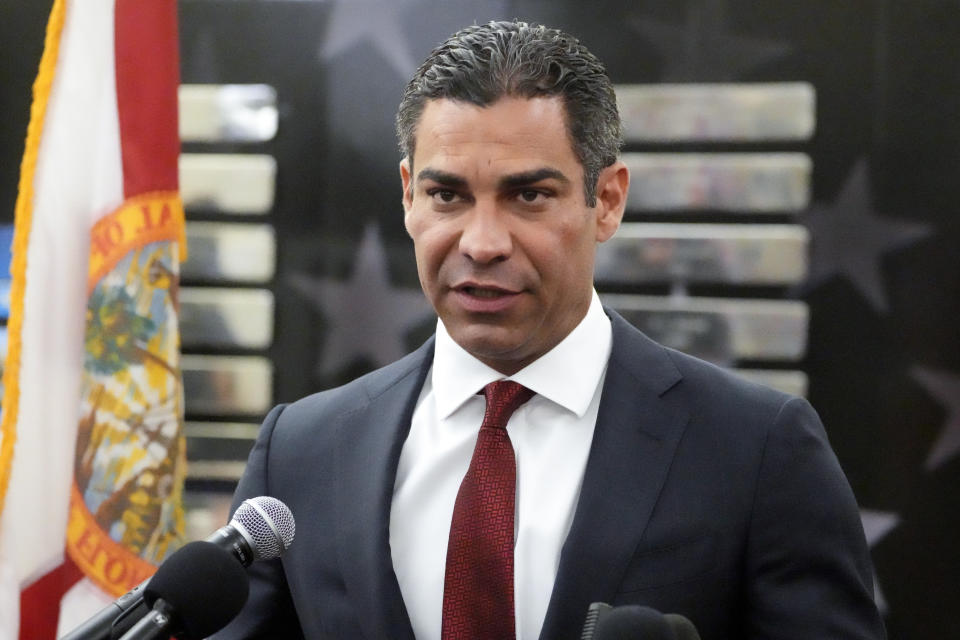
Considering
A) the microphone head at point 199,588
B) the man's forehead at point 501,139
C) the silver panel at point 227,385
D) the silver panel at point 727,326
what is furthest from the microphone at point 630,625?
the silver panel at point 227,385

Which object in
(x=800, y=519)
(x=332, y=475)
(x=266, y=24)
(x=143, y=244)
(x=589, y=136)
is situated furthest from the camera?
(x=266, y=24)

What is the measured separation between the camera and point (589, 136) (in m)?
1.72

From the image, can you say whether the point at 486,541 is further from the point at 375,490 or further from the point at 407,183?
the point at 407,183

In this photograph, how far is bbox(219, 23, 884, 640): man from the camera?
1611 mm

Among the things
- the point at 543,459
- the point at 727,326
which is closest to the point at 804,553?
the point at 543,459

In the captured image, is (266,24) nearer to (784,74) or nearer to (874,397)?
(784,74)

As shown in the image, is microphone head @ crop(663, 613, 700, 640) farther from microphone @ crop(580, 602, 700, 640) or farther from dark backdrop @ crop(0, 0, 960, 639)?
dark backdrop @ crop(0, 0, 960, 639)

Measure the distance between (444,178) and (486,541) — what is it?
21.7 inches

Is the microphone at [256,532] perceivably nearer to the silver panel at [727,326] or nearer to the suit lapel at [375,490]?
the suit lapel at [375,490]

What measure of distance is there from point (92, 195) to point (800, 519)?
2.05m

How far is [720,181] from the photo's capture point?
138 inches

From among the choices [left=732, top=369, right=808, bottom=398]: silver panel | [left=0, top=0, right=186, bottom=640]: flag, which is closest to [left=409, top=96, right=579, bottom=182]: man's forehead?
[left=0, top=0, right=186, bottom=640]: flag

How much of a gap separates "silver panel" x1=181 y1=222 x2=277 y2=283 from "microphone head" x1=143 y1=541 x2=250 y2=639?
2587 millimetres

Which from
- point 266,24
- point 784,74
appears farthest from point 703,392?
point 266,24
